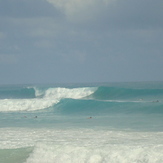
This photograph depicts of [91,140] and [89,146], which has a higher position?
[89,146]

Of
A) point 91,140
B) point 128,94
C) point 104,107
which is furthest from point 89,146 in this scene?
point 128,94

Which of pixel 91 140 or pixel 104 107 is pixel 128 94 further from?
pixel 91 140

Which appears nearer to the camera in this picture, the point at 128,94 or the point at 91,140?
the point at 91,140

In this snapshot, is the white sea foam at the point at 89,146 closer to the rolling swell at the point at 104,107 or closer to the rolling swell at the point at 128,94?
the rolling swell at the point at 104,107

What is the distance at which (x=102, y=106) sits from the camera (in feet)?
82.9

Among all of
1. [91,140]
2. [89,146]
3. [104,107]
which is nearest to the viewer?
[89,146]

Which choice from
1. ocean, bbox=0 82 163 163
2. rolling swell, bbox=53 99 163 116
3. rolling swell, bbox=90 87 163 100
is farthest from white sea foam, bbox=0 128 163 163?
rolling swell, bbox=90 87 163 100

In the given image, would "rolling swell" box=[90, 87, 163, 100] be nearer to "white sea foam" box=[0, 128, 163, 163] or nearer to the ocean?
the ocean

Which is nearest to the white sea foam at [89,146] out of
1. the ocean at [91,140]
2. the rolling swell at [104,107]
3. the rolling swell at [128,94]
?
the ocean at [91,140]

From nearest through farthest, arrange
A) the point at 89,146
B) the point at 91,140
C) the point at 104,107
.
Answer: the point at 89,146 < the point at 91,140 < the point at 104,107

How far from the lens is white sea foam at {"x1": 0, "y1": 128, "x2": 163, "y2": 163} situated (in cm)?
859

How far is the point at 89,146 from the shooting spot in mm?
9727

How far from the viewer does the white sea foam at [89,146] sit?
859 cm

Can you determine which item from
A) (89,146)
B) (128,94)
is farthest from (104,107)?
(89,146)
